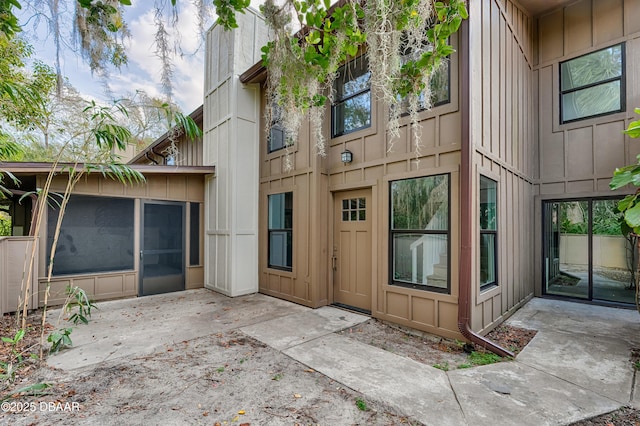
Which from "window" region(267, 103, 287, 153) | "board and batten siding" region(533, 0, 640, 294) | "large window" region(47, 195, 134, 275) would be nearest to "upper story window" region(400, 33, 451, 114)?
"window" region(267, 103, 287, 153)

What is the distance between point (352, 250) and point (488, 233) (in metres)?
2.05

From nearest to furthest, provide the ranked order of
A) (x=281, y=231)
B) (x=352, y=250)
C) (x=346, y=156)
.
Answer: (x=346, y=156) → (x=352, y=250) → (x=281, y=231)

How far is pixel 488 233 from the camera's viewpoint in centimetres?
403

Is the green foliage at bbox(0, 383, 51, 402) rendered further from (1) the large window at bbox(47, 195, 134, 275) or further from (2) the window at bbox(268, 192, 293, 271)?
(2) the window at bbox(268, 192, 293, 271)

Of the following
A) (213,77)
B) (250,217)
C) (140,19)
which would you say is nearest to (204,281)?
(250,217)

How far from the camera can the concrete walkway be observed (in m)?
2.34

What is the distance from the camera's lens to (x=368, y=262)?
4750 millimetres

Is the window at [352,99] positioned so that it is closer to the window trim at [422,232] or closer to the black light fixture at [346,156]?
the black light fixture at [346,156]

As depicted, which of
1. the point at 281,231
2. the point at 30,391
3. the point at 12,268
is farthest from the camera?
the point at 281,231

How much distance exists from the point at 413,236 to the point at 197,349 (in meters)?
3.09

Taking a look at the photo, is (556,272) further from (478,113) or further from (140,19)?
(140,19)

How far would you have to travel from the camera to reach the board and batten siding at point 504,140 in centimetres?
368

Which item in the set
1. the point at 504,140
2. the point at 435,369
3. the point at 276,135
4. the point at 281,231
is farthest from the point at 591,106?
the point at 281,231

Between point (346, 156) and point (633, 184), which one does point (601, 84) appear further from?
point (346, 156)
